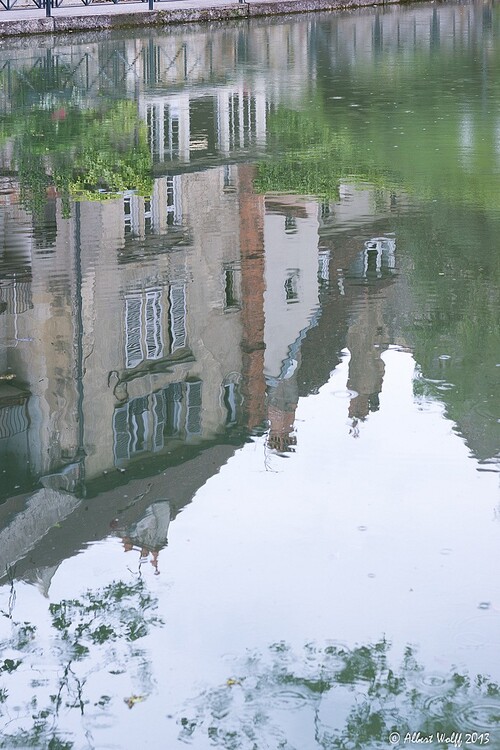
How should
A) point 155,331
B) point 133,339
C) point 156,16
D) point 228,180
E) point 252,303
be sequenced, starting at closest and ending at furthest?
point 133,339, point 155,331, point 252,303, point 228,180, point 156,16

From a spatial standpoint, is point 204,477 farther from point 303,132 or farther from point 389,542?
point 303,132

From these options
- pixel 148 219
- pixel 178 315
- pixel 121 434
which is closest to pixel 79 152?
pixel 148 219

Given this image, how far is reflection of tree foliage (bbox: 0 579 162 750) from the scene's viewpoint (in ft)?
16.6

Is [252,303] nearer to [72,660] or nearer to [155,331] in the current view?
[155,331]

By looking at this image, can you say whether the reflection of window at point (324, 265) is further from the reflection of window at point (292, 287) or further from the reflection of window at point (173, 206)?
the reflection of window at point (173, 206)

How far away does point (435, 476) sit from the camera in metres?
7.48

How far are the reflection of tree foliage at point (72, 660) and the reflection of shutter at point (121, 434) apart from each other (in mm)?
1839

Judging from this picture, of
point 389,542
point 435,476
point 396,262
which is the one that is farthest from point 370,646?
point 396,262

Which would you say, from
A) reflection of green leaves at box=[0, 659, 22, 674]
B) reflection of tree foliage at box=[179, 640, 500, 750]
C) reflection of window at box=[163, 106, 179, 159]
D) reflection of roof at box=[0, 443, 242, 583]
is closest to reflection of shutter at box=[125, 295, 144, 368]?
reflection of roof at box=[0, 443, 242, 583]

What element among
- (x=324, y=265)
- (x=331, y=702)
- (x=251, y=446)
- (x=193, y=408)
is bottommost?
(x=331, y=702)

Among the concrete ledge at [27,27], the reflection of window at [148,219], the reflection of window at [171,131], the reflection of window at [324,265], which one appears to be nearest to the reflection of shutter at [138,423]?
the reflection of window at [324,265]

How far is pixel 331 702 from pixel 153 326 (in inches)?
200

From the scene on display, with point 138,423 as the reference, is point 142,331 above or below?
above

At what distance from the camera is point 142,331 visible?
9.49 metres
